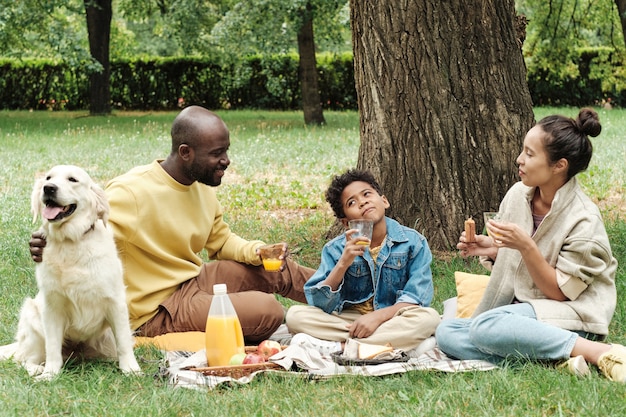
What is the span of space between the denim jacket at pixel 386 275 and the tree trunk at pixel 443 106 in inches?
62.5

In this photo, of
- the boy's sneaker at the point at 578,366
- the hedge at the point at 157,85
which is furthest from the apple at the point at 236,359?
the hedge at the point at 157,85

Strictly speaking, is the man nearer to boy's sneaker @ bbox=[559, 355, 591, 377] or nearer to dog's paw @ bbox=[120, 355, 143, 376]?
dog's paw @ bbox=[120, 355, 143, 376]

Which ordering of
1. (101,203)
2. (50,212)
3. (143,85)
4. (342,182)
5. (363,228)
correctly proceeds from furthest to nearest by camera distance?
(143,85) < (342,182) < (363,228) < (101,203) < (50,212)

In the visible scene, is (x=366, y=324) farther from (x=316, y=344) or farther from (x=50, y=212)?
(x=50, y=212)

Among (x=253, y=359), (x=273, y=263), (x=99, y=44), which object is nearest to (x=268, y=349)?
(x=253, y=359)

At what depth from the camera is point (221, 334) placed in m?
4.43

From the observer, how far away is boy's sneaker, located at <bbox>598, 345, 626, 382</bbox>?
3.94 m

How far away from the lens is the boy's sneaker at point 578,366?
4.03 meters

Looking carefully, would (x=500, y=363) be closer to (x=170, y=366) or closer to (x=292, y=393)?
(x=292, y=393)

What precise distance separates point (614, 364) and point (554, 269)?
606 millimetres

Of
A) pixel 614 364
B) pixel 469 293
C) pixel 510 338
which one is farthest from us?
pixel 469 293

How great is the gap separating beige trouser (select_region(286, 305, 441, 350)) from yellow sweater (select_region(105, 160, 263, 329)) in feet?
1.64

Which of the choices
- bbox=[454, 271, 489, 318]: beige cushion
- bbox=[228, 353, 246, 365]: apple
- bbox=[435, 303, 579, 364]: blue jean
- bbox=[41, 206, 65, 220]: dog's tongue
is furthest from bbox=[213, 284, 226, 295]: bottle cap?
bbox=[454, 271, 489, 318]: beige cushion

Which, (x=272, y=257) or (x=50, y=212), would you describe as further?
(x=272, y=257)
